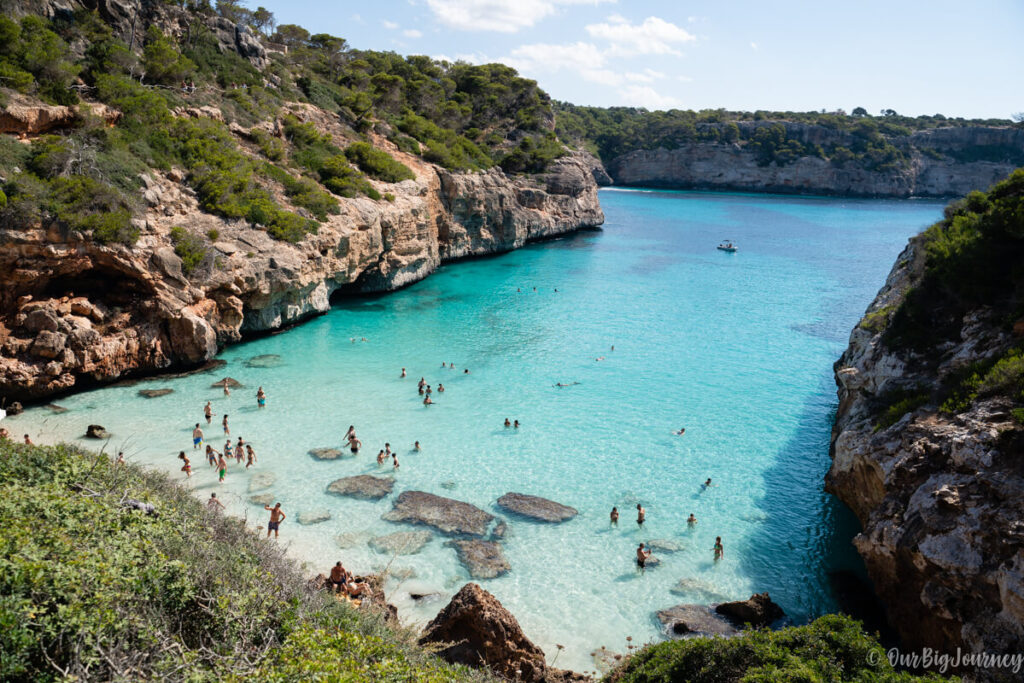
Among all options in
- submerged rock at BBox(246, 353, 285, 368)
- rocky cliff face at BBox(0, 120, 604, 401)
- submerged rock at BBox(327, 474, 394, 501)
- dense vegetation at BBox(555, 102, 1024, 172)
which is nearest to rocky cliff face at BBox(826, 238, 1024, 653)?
submerged rock at BBox(327, 474, 394, 501)

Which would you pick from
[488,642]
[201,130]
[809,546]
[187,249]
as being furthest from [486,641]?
[201,130]

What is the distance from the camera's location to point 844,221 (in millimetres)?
84250

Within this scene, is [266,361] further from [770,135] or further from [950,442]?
[770,135]

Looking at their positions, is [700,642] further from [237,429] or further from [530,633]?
[237,429]

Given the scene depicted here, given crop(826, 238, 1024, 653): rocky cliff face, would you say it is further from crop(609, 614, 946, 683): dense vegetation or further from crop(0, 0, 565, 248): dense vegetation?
crop(0, 0, 565, 248): dense vegetation

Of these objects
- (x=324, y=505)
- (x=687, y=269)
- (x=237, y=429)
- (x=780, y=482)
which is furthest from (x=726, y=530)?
(x=687, y=269)

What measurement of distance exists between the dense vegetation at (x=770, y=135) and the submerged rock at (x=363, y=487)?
304 feet

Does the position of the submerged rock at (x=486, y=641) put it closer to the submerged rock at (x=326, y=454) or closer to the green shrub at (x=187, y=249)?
the submerged rock at (x=326, y=454)

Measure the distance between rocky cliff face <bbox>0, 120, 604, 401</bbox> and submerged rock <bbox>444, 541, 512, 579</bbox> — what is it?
15218mm

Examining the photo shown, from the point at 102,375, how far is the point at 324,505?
→ 11513 millimetres

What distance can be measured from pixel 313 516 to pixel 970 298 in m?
16.7

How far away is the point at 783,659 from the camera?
766 centimetres

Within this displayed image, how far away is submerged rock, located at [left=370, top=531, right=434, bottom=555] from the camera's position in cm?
1471

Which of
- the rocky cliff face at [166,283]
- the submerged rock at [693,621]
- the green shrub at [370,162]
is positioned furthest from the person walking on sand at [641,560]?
the green shrub at [370,162]
